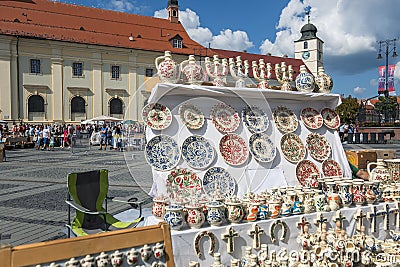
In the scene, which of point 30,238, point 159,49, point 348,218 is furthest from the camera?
point 159,49

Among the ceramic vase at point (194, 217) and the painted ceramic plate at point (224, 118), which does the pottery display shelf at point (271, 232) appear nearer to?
the ceramic vase at point (194, 217)

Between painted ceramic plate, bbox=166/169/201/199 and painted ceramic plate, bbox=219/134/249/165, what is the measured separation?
0.39 metres

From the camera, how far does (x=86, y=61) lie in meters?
30.8

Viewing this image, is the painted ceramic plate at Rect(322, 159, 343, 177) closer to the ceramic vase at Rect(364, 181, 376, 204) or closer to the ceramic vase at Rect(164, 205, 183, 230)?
the ceramic vase at Rect(364, 181, 376, 204)

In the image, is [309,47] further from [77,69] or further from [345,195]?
[345,195]

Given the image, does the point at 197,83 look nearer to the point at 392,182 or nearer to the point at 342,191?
the point at 342,191

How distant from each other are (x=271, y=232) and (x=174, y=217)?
71cm

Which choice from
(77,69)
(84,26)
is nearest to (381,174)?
(77,69)

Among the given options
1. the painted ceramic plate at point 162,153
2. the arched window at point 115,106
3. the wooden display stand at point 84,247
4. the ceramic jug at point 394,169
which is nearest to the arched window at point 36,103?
the arched window at point 115,106

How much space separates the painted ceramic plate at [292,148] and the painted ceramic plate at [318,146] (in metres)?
0.12

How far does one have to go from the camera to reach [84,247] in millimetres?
1530

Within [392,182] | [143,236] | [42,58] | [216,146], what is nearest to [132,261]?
[143,236]

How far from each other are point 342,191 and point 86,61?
30487 mm

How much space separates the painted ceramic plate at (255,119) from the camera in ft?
11.4
